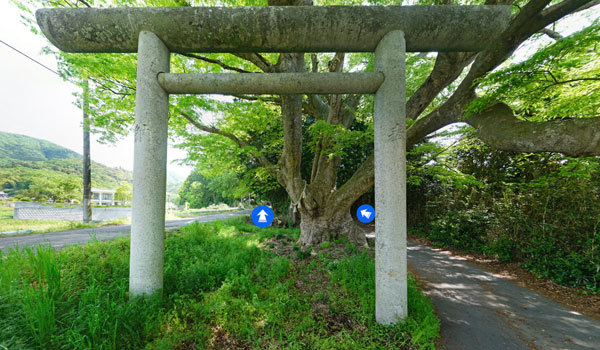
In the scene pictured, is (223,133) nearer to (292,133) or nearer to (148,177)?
(292,133)

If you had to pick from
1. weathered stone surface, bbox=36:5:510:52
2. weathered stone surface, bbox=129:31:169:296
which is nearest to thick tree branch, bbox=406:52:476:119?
weathered stone surface, bbox=36:5:510:52

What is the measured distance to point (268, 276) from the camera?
3615mm

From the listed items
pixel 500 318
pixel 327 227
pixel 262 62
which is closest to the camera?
pixel 500 318

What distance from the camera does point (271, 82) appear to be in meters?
2.62

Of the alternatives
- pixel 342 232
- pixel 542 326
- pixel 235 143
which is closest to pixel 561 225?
pixel 542 326

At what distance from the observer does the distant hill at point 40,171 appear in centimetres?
2453

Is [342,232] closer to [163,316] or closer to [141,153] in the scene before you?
[163,316]

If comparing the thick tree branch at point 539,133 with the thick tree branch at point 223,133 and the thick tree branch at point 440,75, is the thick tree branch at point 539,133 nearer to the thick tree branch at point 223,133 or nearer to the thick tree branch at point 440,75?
the thick tree branch at point 440,75

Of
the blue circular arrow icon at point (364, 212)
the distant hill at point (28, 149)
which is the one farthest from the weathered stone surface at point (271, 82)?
the distant hill at point (28, 149)

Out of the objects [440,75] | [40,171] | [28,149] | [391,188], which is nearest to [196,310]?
[391,188]

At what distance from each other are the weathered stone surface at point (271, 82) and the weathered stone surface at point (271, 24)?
456 mm

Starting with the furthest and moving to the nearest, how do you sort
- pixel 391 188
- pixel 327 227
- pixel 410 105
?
pixel 327 227, pixel 410 105, pixel 391 188

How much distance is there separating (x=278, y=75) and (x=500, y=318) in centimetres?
468

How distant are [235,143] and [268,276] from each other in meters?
5.11
